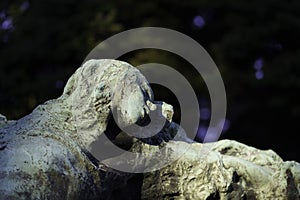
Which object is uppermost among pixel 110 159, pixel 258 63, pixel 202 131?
pixel 258 63

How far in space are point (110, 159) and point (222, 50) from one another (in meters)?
4.52

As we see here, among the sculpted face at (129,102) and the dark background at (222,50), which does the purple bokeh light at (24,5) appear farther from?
the sculpted face at (129,102)

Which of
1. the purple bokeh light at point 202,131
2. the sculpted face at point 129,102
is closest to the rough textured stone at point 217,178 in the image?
the sculpted face at point 129,102

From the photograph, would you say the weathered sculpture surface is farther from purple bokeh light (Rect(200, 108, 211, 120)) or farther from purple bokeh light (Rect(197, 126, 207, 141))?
purple bokeh light (Rect(200, 108, 211, 120))

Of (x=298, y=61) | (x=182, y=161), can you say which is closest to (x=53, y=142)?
(x=182, y=161)

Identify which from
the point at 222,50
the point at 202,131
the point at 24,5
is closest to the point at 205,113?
the point at 202,131

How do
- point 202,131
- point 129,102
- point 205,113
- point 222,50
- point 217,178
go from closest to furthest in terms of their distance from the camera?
point 129,102
point 217,178
point 202,131
point 205,113
point 222,50

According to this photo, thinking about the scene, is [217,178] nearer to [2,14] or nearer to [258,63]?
[258,63]

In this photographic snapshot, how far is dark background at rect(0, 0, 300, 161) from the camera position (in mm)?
6246

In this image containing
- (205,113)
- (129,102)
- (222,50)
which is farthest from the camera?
(222,50)

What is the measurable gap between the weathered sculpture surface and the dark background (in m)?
3.91

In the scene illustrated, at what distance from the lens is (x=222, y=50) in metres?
6.44

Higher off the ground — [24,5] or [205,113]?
[24,5]

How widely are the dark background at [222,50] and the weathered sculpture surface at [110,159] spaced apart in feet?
12.8
